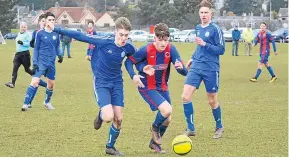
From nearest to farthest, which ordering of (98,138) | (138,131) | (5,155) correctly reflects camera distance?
(5,155), (98,138), (138,131)

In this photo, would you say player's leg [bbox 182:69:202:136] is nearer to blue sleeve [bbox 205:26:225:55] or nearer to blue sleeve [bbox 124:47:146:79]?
blue sleeve [bbox 205:26:225:55]

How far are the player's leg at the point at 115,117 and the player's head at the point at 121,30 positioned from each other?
25.2 inches

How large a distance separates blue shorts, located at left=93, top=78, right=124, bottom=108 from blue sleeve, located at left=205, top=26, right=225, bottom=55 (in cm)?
202

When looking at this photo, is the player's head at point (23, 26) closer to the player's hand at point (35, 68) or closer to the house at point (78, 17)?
the player's hand at point (35, 68)

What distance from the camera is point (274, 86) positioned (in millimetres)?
21781

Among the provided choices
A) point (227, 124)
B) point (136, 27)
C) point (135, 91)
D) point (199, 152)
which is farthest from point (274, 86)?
point (136, 27)

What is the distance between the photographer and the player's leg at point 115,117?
9.80m

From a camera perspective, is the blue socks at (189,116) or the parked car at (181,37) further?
the parked car at (181,37)

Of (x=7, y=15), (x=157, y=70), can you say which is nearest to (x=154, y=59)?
(x=157, y=70)

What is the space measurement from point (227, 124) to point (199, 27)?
7.16 feet

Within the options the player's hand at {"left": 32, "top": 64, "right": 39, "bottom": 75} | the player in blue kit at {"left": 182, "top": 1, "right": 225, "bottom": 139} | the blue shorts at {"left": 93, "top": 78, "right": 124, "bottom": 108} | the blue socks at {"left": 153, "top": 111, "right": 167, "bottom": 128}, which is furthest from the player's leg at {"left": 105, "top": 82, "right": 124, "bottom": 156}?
the player's hand at {"left": 32, "top": 64, "right": 39, "bottom": 75}

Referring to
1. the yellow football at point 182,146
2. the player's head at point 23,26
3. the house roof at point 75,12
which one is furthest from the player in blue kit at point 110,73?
the house roof at point 75,12

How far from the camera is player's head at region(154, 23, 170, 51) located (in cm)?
988

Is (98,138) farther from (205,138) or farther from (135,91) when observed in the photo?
(135,91)
